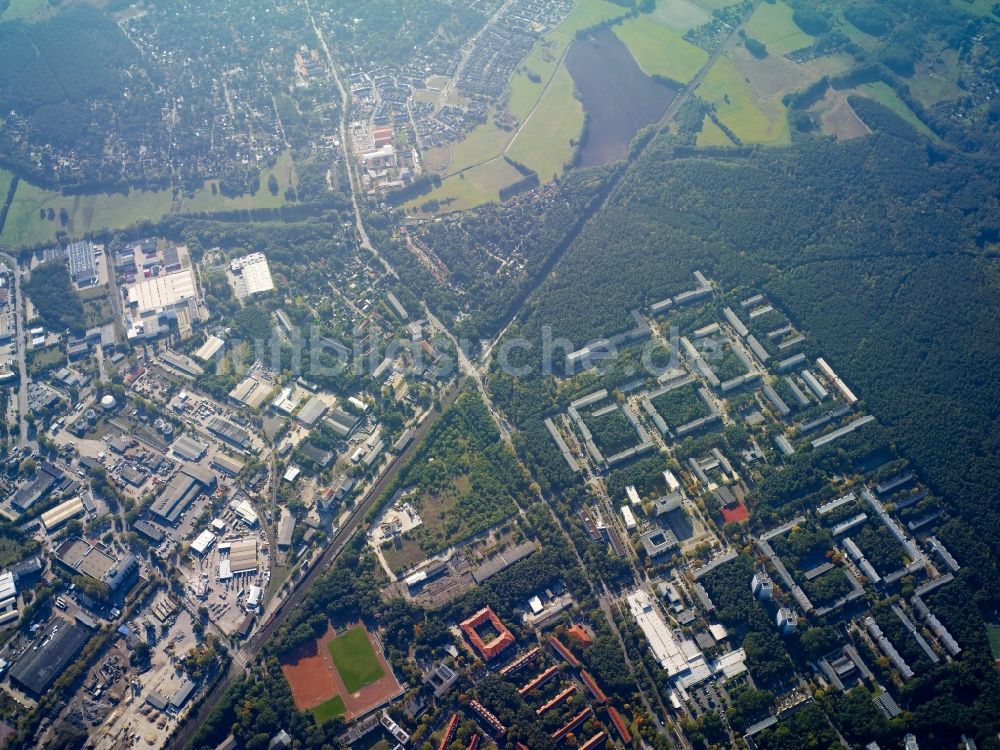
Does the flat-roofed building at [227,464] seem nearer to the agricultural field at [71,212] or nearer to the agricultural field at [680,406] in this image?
the agricultural field at [71,212]

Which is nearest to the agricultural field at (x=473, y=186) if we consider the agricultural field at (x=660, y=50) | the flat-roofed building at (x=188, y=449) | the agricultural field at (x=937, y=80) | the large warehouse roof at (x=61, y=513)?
the agricultural field at (x=660, y=50)

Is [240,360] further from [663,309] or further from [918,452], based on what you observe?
[918,452]

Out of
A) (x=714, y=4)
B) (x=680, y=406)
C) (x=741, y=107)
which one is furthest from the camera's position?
(x=714, y=4)

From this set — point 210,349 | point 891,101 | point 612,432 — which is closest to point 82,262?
point 210,349

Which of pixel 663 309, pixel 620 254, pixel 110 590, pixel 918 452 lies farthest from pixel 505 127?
pixel 110 590

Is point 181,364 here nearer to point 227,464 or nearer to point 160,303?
point 160,303

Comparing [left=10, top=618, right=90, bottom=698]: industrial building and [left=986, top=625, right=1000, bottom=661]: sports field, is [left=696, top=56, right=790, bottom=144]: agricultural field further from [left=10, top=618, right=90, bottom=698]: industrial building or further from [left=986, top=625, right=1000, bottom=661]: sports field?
[left=10, top=618, right=90, bottom=698]: industrial building
